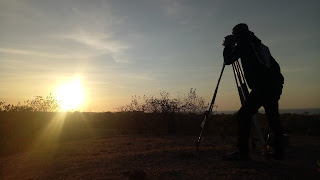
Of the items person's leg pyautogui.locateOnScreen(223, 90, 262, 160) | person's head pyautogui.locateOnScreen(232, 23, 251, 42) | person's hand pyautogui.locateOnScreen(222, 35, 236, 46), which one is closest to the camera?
person's leg pyautogui.locateOnScreen(223, 90, 262, 160)

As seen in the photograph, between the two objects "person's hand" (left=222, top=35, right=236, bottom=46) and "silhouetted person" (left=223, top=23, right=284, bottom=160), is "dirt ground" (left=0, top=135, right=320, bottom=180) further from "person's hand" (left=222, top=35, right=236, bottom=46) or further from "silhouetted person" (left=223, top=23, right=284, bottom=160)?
"person's hand" (left=222, top=35, right=236, bottom=46)

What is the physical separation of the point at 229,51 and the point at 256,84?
0.81 m

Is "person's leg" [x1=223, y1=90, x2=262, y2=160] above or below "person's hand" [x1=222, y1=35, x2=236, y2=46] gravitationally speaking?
below

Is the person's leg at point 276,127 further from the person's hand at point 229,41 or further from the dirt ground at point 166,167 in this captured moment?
the person's hand at point 229,41

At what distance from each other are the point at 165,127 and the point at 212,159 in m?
7.66

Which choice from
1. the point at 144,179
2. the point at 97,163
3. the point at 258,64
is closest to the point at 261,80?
the point at 258,64

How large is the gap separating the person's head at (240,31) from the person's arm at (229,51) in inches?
7.9

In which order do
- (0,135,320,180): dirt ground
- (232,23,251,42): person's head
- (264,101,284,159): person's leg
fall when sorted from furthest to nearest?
(232,23,251,42): person's head
(264,101,284,159): person's leg
(0,135,320,180): dirt ground

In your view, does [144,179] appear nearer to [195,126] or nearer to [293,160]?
[293,160]

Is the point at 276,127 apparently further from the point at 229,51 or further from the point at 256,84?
the point at 229,51

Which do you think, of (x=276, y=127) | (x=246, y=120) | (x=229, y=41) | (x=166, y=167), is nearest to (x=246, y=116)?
(x=246, y=120)

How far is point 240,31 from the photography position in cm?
464

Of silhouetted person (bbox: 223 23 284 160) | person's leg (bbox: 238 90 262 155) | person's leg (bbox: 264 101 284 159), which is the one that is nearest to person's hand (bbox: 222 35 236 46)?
silhouetted person (bbox: 223 23 284 160)

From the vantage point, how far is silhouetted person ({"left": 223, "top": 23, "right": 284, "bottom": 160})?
441 centimetres
